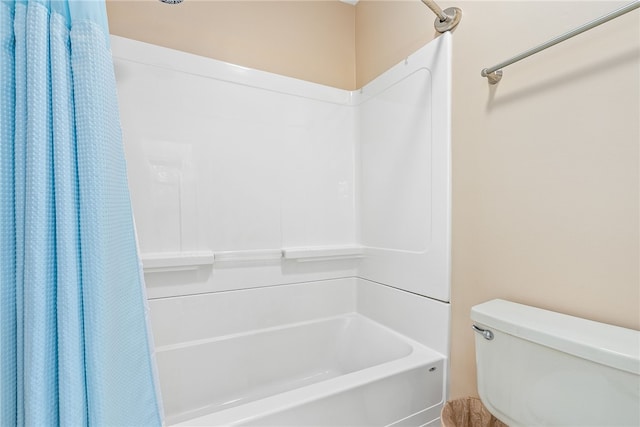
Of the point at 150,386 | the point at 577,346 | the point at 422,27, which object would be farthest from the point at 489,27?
the point at 150,386

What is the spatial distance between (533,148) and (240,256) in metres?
1.43

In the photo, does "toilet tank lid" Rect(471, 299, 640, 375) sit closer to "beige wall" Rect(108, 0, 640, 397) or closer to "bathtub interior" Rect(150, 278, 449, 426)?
"beige wall" Rect(108, 0, 640, 397)

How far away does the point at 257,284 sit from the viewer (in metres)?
1.75

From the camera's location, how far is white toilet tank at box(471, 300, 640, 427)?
739 millimetres

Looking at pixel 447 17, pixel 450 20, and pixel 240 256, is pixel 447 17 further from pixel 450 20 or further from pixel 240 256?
pixel 240 256

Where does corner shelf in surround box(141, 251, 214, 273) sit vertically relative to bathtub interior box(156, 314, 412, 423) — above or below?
above

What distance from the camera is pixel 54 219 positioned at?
2.02 feet

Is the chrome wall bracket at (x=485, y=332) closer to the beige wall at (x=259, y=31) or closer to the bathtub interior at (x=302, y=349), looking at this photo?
the bathtub interior at (x=302, y=349)

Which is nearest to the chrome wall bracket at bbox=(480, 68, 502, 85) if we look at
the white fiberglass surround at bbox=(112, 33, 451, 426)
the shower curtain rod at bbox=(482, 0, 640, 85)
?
the shower curtain rod at bbox=(482, 0, 640, 85)

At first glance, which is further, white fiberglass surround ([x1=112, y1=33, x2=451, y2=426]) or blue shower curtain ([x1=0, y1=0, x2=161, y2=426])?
white fiberglass surround ([x1=112, y1=33, x2=451, y2=426])

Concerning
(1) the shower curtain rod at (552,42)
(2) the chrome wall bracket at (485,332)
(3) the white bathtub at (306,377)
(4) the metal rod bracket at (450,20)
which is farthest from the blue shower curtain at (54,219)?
(4) the metal rod bracket at (450,20)

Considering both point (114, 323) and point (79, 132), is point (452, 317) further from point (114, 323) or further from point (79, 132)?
point (79, 132)

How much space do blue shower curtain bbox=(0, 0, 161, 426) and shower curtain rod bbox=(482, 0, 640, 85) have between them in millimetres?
1230

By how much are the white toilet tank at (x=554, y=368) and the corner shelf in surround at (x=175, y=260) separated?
125 centimetres
